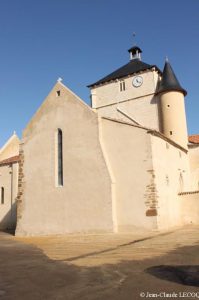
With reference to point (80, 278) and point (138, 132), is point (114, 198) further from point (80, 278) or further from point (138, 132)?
point (80, 278)

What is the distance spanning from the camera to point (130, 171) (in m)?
17.9

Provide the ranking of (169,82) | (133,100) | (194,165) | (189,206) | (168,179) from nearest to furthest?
(168,179), (189,206), (194,165), (169,82), (133,100)

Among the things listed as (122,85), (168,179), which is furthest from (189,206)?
(122,85)

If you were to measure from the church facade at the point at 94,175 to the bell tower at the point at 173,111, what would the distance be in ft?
6.34

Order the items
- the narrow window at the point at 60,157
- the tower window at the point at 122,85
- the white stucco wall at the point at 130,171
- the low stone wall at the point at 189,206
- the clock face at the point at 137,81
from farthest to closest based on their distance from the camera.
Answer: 1. the tower window at the point at 122,85
2. the clock face at the point at 137,81
3. the low stone wall at the point at 189,206
4. the narrow window at the point at 60,157
5. the white stucco wall at the point at 130,171

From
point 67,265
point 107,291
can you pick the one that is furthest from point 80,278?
point 67,265

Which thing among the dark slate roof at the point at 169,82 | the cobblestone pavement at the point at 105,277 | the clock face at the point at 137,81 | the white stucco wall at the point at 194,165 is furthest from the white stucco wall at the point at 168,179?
the clock face at the point at 137,81

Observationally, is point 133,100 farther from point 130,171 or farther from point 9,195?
point 9,195

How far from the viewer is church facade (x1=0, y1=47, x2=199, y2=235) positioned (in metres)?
17.4

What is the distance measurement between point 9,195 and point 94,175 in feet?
40.9

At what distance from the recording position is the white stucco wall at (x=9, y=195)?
2703cm

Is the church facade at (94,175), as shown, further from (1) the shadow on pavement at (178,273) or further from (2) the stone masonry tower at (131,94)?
(1) the shadow on pavement at (178,273)

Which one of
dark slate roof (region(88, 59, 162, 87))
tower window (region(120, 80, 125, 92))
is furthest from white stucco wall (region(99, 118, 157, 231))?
dark slate roof (region(88, 59, 162, 87))

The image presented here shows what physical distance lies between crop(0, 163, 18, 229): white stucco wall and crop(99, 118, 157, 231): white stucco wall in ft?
39.7
